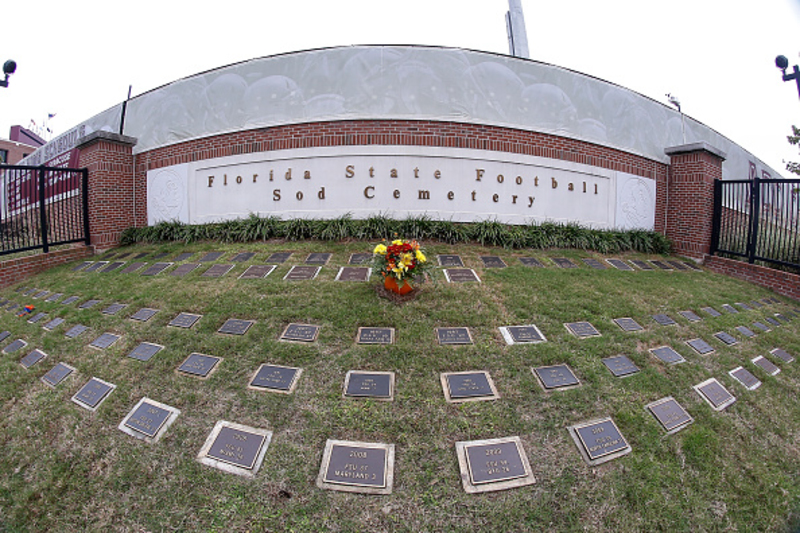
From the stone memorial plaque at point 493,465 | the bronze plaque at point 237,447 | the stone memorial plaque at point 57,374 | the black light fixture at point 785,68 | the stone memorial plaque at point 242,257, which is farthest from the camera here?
the black light fixture at point 785,68

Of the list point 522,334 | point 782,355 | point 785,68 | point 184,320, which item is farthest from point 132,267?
point 785,68

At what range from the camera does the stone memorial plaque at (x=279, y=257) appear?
5.72 m

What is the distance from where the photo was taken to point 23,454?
2572 millimetres

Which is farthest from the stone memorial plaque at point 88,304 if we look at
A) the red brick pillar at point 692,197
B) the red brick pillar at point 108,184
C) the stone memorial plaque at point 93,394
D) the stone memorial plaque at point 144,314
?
the red brick pillar at point 692,197

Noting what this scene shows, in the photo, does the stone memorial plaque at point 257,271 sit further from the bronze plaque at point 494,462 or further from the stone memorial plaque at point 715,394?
the stone memorial plaque at point 715,394

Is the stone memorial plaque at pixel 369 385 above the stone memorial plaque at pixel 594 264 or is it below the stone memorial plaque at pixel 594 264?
below

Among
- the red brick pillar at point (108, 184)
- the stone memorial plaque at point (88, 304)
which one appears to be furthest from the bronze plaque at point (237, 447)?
the red brick pillar at point (108, 184)

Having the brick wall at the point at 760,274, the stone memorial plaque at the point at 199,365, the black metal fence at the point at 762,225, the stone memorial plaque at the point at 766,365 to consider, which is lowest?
the stone memorial plaque at the point at 766,365

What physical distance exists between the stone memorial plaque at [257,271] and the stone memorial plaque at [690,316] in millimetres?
6053

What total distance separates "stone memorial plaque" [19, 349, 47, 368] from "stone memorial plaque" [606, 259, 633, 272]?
27.8ft

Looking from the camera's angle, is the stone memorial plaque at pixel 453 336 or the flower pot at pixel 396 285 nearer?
the stone memorial plaque at pixel 453 336

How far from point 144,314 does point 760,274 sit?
10.9 meters

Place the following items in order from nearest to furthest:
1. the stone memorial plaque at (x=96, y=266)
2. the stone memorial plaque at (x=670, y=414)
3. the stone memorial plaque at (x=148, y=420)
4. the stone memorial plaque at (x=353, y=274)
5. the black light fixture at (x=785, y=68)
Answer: the stone memorial plaque at (x=148, y=420)
the stone memorial plaque at (x=670, y=414)
the stone memorial plaque at (x=353, y=274)
the stone memorial plaque at (x=96, y=266)
the black light fixture at (x=785, y=68)

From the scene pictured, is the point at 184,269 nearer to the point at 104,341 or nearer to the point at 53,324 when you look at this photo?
the point at 53,324
